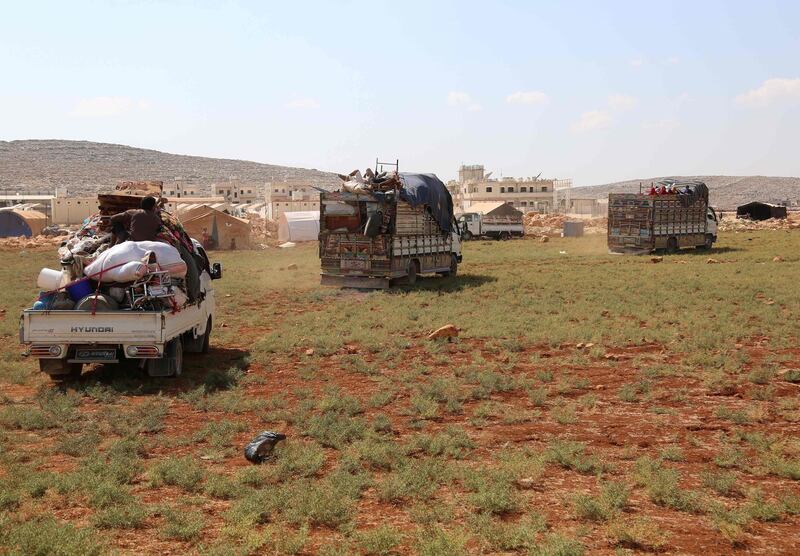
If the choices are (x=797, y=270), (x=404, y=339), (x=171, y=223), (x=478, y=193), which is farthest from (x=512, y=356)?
(x=478, y=193)

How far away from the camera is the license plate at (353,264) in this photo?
22.9 m

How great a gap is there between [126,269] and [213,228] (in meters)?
35.7

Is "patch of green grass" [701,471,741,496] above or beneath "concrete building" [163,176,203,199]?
beneath

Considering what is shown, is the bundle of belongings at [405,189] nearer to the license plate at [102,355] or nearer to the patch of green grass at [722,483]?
the license plate at [102,355]

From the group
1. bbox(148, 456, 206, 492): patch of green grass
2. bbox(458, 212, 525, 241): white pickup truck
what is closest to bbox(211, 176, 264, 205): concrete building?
bbox(458, 212, 525, 241): white pickup truck

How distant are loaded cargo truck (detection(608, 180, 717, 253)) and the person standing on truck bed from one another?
87.8 feet

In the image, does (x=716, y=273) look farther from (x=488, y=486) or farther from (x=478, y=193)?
(x=478, y=193)

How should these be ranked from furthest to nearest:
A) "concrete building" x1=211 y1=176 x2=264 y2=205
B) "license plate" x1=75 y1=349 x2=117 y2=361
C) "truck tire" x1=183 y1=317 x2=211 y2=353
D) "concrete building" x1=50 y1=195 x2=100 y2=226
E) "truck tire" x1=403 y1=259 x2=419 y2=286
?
"concrete building" x1=211 y1=176 x2=264 y2=205, "concrete building" x1=50 y1=195 x2=100 y2=226, "truck tire" x1=403 y1=259 x2=419 y2=286, "truck tire" x1=183 y1=317 x2=211 y2=353, "license plate" x1=75 y1=349 x2=117 y2=361

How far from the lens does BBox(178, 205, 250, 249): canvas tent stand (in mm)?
45625

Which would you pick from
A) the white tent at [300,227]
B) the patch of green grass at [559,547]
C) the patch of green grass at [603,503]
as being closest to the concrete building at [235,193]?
the white tent at [300,227]

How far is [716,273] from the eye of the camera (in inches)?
1021

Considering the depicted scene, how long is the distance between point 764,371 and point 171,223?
9.18m

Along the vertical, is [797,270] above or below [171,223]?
below

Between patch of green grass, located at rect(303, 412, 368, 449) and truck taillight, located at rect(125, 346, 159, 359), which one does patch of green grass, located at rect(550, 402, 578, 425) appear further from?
truck taillight, located at rect(125, 346, 159, 359)
